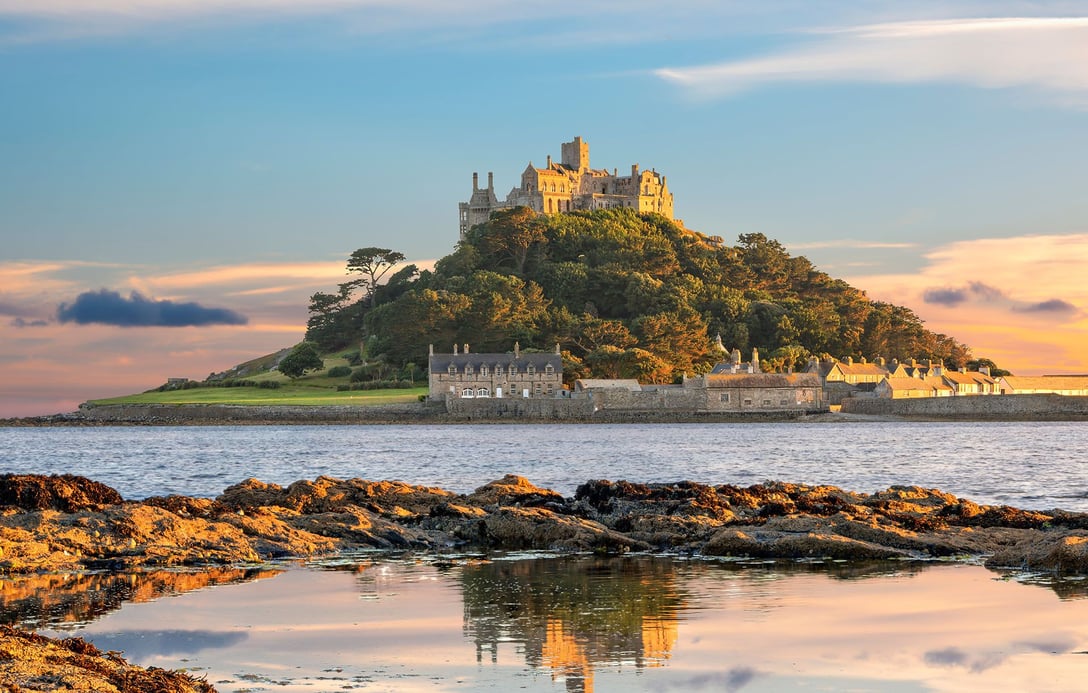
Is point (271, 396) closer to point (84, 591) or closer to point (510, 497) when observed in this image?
point (510, 497)

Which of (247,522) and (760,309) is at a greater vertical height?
(760,309)

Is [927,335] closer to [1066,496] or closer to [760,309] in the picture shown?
[760,309]

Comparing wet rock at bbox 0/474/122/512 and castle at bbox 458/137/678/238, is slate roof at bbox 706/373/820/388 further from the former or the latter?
wet rock at bbox 0/474/122/512

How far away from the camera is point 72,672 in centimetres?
852

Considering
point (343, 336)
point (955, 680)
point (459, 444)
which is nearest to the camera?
point (955, 680)

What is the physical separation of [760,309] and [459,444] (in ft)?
247

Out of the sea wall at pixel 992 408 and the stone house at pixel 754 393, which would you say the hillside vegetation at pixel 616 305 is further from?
the sea wall at pixel 992 408

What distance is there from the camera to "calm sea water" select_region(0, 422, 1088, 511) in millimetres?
34500

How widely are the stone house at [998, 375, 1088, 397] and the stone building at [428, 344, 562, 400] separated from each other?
4172 centimetres

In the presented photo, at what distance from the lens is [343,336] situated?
152250 millimetres

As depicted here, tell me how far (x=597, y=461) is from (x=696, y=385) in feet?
209

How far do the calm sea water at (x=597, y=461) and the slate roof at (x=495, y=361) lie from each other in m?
33.9

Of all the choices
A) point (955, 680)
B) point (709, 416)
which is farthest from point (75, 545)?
point (709, 416)

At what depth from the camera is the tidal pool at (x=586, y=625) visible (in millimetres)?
9672
